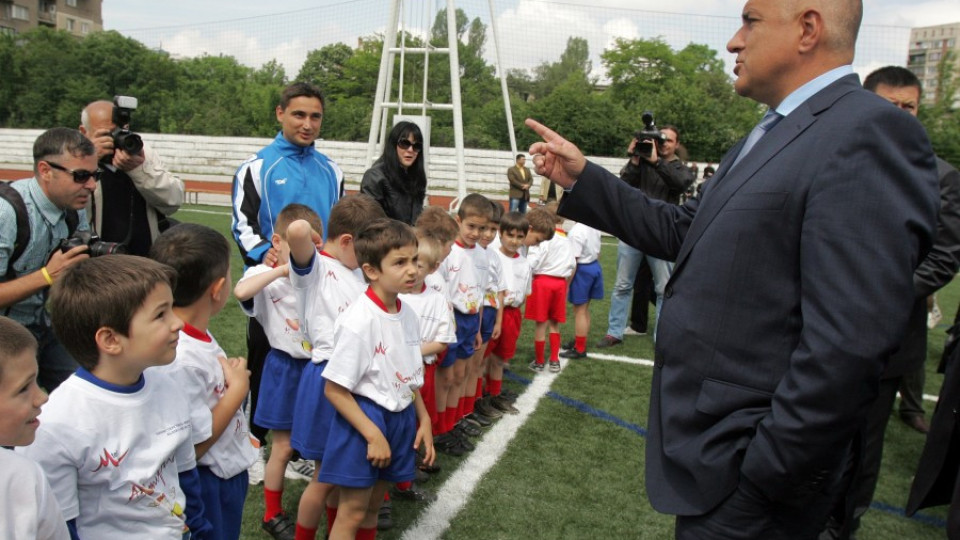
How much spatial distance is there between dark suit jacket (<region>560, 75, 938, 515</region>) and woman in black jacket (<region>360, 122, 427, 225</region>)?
3058 millimetres

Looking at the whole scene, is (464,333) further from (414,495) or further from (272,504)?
Result: (272,504)

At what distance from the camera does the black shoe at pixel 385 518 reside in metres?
3.62

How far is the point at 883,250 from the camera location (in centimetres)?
155

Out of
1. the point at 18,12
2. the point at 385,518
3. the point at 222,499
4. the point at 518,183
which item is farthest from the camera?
the point at 18,12

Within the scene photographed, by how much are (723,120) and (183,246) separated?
1238 inches

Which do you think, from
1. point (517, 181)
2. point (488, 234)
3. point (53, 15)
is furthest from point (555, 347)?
point (53, 15)

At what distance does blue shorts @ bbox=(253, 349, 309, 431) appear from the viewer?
3520mm

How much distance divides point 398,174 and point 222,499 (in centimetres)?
276

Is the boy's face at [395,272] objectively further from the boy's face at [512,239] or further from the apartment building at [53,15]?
the apartment building at [53,15]

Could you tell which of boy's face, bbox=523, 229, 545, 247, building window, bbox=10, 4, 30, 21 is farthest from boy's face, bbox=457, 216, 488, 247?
building window, bbox=10, 4, 30, 21

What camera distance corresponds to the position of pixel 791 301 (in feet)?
5.58

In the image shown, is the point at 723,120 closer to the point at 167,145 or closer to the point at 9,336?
the point at 167,145

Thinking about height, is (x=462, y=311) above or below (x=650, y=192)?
below

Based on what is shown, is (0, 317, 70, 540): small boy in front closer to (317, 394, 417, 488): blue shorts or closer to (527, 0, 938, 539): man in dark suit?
(317, 394, 417, 488): blue shorts
